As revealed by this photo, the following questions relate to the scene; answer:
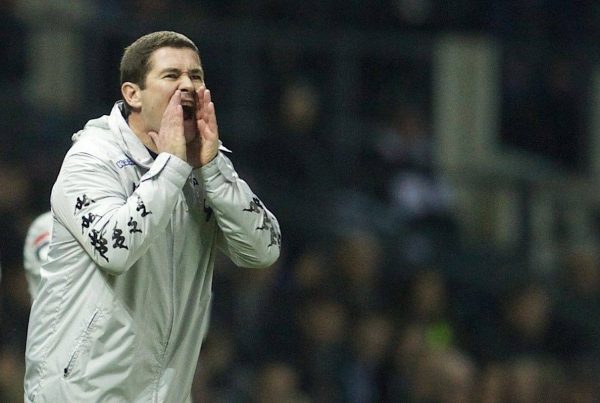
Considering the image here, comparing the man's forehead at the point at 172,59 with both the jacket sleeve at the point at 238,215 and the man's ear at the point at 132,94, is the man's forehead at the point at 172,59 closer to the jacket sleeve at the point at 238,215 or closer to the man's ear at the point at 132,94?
the man's ear at the point at 132,94

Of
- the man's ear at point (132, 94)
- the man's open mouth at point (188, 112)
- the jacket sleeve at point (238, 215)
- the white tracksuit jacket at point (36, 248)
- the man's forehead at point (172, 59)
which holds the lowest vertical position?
the white tracksuit jacket at point (36, 248)

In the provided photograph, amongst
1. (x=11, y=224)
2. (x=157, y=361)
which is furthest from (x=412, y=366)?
(x=157, y=361)

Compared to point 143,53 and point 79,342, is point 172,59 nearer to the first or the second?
point 143,53

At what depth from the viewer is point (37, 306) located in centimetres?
461

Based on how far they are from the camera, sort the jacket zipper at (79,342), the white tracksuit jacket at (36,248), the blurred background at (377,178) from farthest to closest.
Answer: the blurred background at (377,178) < the white tracksuit jacket at (36,248) < the jacket zipper at (79,342)

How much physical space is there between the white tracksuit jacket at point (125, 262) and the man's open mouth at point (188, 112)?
6.4 inches

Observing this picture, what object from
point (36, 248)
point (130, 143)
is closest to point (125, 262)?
point (130, 143)

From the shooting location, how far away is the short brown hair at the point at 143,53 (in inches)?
183

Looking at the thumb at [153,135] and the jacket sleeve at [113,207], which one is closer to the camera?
the jacket sleeve at [113,207]

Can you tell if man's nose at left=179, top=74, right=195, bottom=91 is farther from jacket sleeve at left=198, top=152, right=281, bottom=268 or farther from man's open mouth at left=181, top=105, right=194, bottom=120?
jacket sleeve at left=198, top=152, right=281, bottom=268

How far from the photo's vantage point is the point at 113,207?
14.4ft

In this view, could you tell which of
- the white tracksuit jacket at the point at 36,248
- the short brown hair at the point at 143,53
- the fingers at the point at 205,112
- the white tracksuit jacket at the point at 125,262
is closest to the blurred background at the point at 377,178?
the white tracksuit jacket at the point at 36,248

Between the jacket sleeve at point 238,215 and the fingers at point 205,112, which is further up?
the fingers at point 205,112

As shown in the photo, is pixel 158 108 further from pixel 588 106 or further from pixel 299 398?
pixel 588 106
